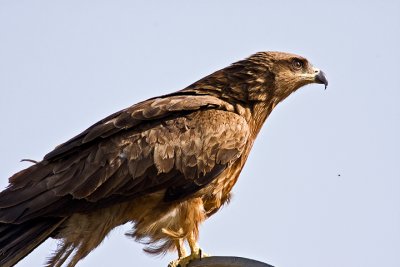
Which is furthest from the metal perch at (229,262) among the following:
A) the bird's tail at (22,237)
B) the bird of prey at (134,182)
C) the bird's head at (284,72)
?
the bird's head at (284,72)

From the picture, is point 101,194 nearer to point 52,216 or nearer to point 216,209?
point 52,216

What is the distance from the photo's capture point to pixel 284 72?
40.3ft

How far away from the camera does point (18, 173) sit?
11.2 metres

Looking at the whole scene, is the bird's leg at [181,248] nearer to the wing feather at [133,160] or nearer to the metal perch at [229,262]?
the wing feather at [133,160]

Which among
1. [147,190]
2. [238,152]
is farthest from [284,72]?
[147,190]

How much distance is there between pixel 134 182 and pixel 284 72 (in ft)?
7.44

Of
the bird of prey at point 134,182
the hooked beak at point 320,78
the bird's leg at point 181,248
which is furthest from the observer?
the hooked beak at point 320,78

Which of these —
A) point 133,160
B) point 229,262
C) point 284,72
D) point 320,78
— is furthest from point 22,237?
point 320,78

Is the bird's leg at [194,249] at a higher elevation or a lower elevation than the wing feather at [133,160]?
lower

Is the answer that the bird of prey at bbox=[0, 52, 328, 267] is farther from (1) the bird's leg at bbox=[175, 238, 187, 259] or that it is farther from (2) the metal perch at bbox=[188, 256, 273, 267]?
(2) the metal perch at bbox=[188, 256, 273, 267]

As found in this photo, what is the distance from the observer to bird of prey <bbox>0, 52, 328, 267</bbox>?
10.8 m

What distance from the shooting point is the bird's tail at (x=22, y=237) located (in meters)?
10.6

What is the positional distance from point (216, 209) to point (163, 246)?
25.2 inches

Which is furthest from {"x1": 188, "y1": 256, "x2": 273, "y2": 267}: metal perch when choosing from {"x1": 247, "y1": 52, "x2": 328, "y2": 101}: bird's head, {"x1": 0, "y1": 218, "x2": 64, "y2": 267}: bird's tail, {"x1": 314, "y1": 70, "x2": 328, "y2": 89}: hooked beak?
{"x1": 314, "y1": 70, "x2": 328, "y2": 89}: hooked beak
